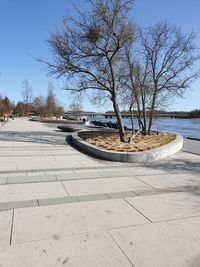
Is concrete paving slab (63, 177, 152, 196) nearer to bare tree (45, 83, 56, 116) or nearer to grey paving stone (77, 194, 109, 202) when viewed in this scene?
grey paving stone (77, 194, 109, 202)

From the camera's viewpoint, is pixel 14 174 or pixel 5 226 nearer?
pixel 5 226

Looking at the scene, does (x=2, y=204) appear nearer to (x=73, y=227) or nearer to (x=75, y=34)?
(x=73, y=227)

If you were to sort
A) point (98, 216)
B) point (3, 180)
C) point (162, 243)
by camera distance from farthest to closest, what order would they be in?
point (3, 180) < point (98, 216) < point (162, 243)

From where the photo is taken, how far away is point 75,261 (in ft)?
10.1

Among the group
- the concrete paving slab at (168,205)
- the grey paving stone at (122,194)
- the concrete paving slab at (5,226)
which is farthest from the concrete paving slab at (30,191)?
the concrete paving slab at (168,205)

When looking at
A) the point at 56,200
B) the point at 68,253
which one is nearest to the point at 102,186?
the point at 56,200

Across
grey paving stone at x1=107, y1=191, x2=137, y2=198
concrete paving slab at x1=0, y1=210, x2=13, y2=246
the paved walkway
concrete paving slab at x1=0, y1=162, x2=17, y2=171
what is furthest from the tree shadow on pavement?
concrete paving slab at x1=0, y1=210, x2=13, y2=246

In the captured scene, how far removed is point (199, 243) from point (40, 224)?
2.19 metres

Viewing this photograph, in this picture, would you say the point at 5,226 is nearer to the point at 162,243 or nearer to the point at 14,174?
the point at 162,243

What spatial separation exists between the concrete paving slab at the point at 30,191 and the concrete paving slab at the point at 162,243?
1975mm

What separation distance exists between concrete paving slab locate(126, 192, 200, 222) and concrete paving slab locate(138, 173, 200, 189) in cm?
69

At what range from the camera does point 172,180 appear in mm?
6750

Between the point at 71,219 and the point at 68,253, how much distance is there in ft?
3.15

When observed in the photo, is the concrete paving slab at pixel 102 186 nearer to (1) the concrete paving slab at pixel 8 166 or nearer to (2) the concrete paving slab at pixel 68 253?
(2) the concrete paving slab at pixel 68 253
